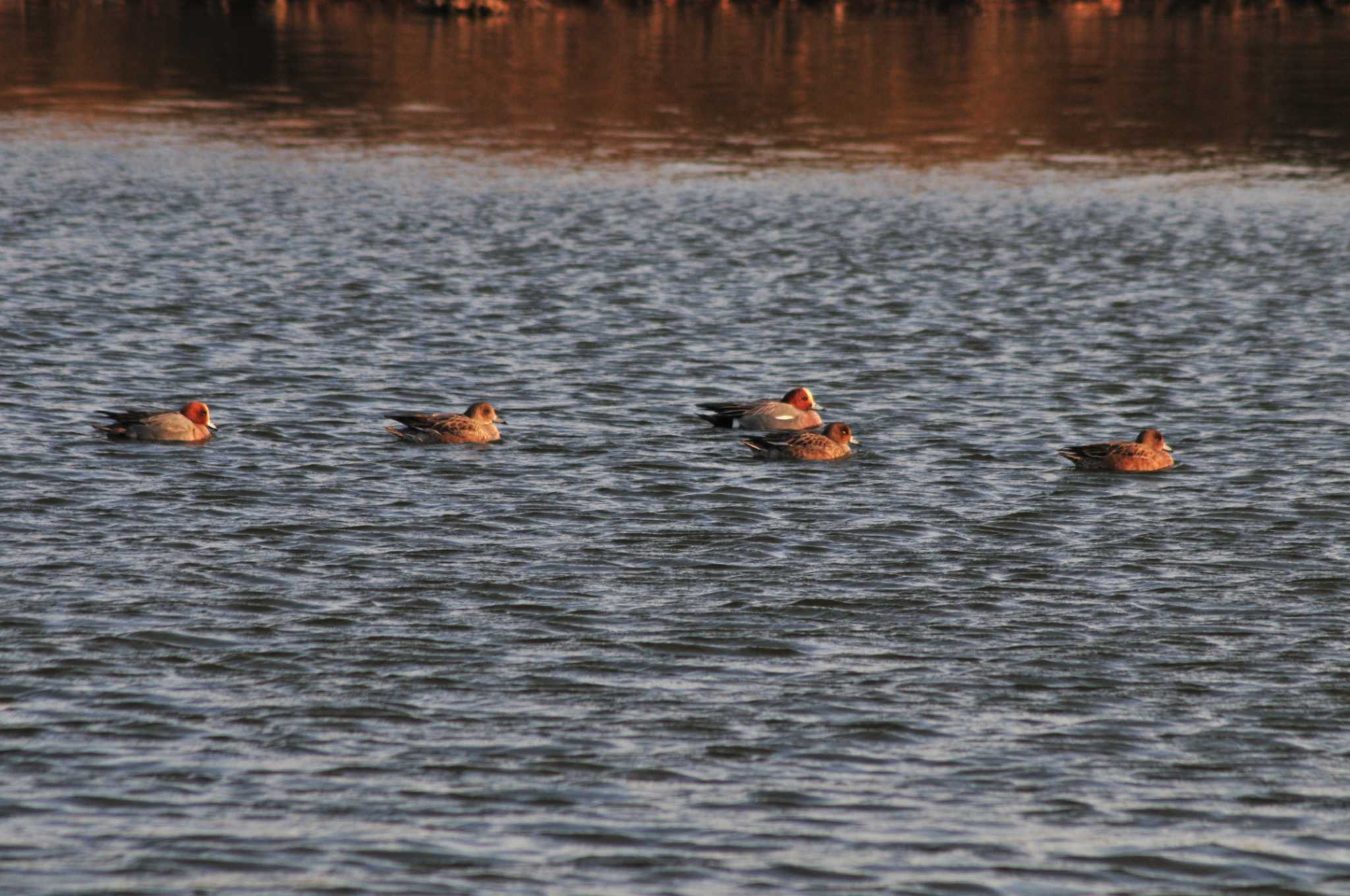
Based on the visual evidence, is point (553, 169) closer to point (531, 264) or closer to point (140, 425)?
→ point (531, 264)

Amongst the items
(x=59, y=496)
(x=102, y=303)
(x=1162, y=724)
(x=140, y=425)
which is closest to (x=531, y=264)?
(x=102, y=303)

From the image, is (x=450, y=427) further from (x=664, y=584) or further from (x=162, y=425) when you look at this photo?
(x=664, y=584)

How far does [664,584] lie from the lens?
15.2 metres

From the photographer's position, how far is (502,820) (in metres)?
10.3

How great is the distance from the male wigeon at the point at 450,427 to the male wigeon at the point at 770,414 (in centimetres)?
265

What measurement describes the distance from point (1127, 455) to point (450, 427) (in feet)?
22.9

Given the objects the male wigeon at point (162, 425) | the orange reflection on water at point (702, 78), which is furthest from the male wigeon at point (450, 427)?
the orange reflection on water at point (702, 78)

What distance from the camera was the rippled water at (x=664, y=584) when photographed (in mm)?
10242

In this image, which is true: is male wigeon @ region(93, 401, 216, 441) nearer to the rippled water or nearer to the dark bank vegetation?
Answer: the rippled water

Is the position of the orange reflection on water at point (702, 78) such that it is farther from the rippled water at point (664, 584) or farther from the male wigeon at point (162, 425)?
the male wigeon at point (162, 425)

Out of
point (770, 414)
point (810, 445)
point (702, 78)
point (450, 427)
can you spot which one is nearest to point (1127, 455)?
point (810, 445)

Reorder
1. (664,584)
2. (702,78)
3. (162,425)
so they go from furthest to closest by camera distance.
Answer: (702,78) → (162,425) → (664,584)

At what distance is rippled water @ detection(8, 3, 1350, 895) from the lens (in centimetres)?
1024

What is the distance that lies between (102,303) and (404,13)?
65746 mm
